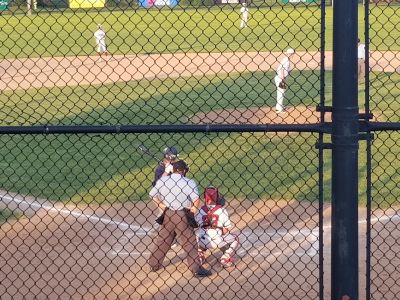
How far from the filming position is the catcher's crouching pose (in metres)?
10.4

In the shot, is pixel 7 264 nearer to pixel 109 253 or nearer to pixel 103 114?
pixel 109 253

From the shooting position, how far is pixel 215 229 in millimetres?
10555

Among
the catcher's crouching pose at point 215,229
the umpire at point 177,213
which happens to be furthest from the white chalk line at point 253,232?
the umpire at point 177,213

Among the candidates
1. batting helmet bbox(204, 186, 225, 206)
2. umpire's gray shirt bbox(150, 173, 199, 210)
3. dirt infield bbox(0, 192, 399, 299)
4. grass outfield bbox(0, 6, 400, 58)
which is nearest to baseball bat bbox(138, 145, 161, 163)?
dirt infield bbox(0, 192, 399, 299)

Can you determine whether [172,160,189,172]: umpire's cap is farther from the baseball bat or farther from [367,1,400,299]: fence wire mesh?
the baseball bat

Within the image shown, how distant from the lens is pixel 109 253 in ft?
35.3

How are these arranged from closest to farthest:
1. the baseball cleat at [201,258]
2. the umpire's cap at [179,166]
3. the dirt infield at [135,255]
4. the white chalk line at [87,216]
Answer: the dirt infield at [135,255], the umpire's cap at [179,166], the baseball cleat at [201,258], the white chalk line at [87,216]

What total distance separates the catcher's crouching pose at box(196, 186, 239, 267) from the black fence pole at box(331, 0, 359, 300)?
5218 millimetres

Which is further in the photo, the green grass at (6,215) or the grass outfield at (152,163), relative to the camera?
the grass outfield at (152,163)

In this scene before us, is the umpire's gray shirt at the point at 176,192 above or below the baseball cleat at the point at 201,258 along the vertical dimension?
above

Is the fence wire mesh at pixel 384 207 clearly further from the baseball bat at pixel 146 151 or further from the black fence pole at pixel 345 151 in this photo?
the baseball bat at pixel 146 151

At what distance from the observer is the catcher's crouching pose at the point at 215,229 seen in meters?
10.4

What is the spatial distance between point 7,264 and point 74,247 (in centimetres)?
95

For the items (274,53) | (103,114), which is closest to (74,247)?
(103,114)
